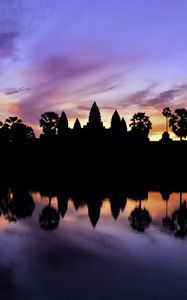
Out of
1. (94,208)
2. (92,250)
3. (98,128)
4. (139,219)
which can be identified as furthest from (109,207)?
(98,128)

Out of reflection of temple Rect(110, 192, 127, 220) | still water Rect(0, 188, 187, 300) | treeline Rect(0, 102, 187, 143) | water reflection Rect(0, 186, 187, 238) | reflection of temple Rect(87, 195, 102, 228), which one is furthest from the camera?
treeline Rect(0, 102, 187, 143)

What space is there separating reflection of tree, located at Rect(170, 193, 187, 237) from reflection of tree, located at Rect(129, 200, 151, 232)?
1.89 m

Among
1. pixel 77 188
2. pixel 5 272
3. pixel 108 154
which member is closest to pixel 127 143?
pixel 108 154

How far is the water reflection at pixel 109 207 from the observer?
29.6 metres

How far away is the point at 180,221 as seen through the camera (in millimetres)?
30672

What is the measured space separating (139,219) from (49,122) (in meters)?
84.5

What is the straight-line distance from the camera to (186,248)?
22.3m

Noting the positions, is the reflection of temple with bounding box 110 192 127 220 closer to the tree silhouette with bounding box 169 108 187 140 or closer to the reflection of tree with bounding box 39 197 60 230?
the reflection of tree with bounding box 39 197 60 230

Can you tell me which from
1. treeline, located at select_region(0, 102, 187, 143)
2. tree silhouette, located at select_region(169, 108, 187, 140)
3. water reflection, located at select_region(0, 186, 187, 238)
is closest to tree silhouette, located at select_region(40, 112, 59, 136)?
treeline, located at select_region(0, 102, 187, 143)

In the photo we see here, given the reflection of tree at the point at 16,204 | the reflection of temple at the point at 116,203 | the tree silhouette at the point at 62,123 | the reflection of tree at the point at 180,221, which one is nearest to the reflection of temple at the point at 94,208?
the reflection of temple at the point at 116,203

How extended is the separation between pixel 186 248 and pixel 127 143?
59192mm

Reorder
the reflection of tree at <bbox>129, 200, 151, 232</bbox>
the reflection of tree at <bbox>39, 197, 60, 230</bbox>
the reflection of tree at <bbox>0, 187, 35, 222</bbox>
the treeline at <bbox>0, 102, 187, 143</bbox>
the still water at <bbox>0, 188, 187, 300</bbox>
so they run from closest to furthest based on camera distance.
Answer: the still water at <bbox>0, 188, 187, 300</bbox> < the reflection of tree at <bbox>129, 200, 151, 232</bbox> < the reflection of tree at <bbox>39, 197, 60, 230</bbox> < the reflection of tree at <bbox>0, 187, 35, 222</bbox> < the treeline at <bbox>0, 102, 187, 143</bbox>

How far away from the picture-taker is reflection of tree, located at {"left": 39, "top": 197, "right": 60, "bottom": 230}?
2833cm

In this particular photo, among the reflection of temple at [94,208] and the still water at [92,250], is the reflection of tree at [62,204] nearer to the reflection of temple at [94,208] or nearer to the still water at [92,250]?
the still water at [92,250]
